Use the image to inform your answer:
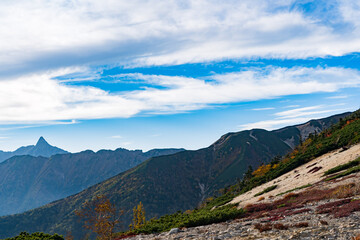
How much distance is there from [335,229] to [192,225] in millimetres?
17550

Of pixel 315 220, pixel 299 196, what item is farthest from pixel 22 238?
pixel 299 196

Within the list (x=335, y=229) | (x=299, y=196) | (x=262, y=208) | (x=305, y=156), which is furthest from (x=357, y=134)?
(x=335, y=229)

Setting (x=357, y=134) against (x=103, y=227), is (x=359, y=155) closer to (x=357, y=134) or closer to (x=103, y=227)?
(x=357, y=134)

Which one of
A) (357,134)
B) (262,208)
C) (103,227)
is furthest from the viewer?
(357,134)

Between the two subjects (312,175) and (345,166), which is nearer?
(345,166)

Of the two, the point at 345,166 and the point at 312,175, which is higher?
the point at 345,166

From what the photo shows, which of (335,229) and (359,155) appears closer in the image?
(335,229)

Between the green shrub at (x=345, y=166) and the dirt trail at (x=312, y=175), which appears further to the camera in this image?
the dirt trail at (x=312, y=175)

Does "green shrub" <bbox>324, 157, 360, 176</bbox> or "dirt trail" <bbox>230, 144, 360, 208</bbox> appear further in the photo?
"dirt trail" <bbox>230, 144, 360, 208</bbox>

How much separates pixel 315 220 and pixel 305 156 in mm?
57449

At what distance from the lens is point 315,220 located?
18.5 meters

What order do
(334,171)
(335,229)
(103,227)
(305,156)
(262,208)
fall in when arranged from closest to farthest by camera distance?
(335,229) < (262,208) < (103,227) < (334,171) < (305,156)

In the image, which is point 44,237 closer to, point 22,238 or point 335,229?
point 22,238

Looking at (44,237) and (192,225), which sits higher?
(44,237)
